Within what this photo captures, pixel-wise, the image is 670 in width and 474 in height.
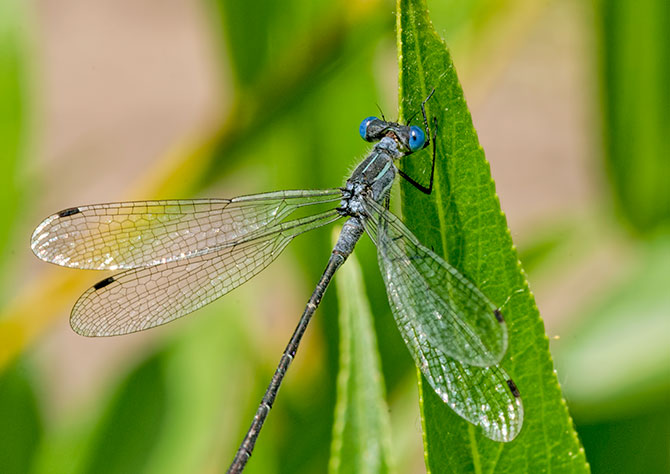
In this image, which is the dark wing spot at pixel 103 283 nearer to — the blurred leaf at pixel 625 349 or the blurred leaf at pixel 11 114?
the blurred leaf at pixel 11 114

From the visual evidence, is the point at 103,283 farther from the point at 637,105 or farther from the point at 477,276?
the point at 637,105

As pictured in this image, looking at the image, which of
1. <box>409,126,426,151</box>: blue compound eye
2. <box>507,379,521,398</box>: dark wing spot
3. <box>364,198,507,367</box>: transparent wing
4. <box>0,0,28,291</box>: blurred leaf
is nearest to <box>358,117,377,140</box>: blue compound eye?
<box>364,198,507,367</box>: transparent wing

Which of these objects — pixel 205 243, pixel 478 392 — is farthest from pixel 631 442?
pixel 205 243

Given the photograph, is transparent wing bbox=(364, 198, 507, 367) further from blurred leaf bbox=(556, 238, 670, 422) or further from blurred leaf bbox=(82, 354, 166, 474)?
blurred leaf bbox=(82, 354, 166, 474)

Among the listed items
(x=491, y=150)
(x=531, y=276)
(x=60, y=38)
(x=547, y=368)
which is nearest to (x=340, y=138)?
(x=531, y=276)

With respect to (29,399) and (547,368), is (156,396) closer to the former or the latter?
(29,399)
